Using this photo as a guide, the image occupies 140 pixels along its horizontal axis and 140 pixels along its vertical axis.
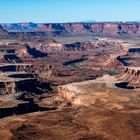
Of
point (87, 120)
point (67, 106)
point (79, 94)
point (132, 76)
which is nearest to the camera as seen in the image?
point (87, 120)

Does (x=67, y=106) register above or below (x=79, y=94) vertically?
below

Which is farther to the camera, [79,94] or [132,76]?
[132,76]

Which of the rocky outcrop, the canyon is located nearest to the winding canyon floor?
the canyon

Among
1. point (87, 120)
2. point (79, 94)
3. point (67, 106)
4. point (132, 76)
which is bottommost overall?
point (132, 76)

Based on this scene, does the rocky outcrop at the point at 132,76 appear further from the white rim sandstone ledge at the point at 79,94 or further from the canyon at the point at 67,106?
the white rim sandstone ledge at the point at 79,94

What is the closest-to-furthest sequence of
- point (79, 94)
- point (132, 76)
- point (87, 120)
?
point (87, 120) < point (79, 94) < point (132, 76)

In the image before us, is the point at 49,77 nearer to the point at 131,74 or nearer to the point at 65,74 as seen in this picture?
the point at 65,74

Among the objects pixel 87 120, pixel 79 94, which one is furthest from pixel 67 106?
pixel 87 120

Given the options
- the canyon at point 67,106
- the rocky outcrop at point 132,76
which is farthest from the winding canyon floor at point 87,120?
the rocky outcrop at point 132,76

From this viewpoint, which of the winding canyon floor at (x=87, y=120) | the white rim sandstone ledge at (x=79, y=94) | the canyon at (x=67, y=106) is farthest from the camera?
the white rim sandstone ledge at (x=79, y=94)

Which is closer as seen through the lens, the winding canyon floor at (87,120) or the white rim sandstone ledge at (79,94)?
the winding canyon floor at (87,120)

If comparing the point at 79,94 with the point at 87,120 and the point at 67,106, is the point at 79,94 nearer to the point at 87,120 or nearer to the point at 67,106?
the point at 67,106

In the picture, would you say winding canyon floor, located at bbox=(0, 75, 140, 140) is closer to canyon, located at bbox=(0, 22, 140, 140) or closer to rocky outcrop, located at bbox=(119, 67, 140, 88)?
canyon, located at bbox=(0, 22, 140, 140)
